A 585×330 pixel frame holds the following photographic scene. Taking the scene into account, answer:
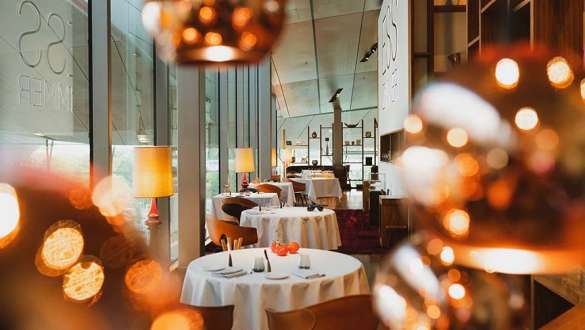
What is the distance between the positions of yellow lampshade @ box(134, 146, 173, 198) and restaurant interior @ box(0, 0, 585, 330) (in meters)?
0.01

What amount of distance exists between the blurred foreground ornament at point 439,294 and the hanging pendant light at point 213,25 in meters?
0.28

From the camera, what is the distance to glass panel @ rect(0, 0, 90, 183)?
2533mm

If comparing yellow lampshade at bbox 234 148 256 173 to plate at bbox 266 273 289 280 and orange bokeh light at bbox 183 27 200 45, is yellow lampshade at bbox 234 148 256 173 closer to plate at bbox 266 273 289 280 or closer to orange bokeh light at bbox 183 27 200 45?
plate at bbox 266 273 289 280

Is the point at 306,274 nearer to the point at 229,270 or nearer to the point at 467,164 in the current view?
the point at 229,270

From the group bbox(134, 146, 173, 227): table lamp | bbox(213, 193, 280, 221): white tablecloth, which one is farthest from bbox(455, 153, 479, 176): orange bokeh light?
bbox(213, 193, 280, 221): white tablecloth

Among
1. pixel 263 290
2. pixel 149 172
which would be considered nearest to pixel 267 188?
pixel 149 172

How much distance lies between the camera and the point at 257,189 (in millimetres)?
8836

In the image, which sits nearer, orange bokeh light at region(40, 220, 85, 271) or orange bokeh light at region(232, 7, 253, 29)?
orange bokeh light at region(40, 220, 85, 271)

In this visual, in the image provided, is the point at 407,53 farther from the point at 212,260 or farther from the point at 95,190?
the point at 95,190

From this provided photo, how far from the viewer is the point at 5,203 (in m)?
0.35

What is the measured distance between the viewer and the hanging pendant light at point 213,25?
0.56m

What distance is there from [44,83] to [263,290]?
5.58 feet

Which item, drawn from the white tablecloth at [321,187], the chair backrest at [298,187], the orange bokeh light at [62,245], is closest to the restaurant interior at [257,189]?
the orange bokeh light at [62,245]

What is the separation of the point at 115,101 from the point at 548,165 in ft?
13.7
